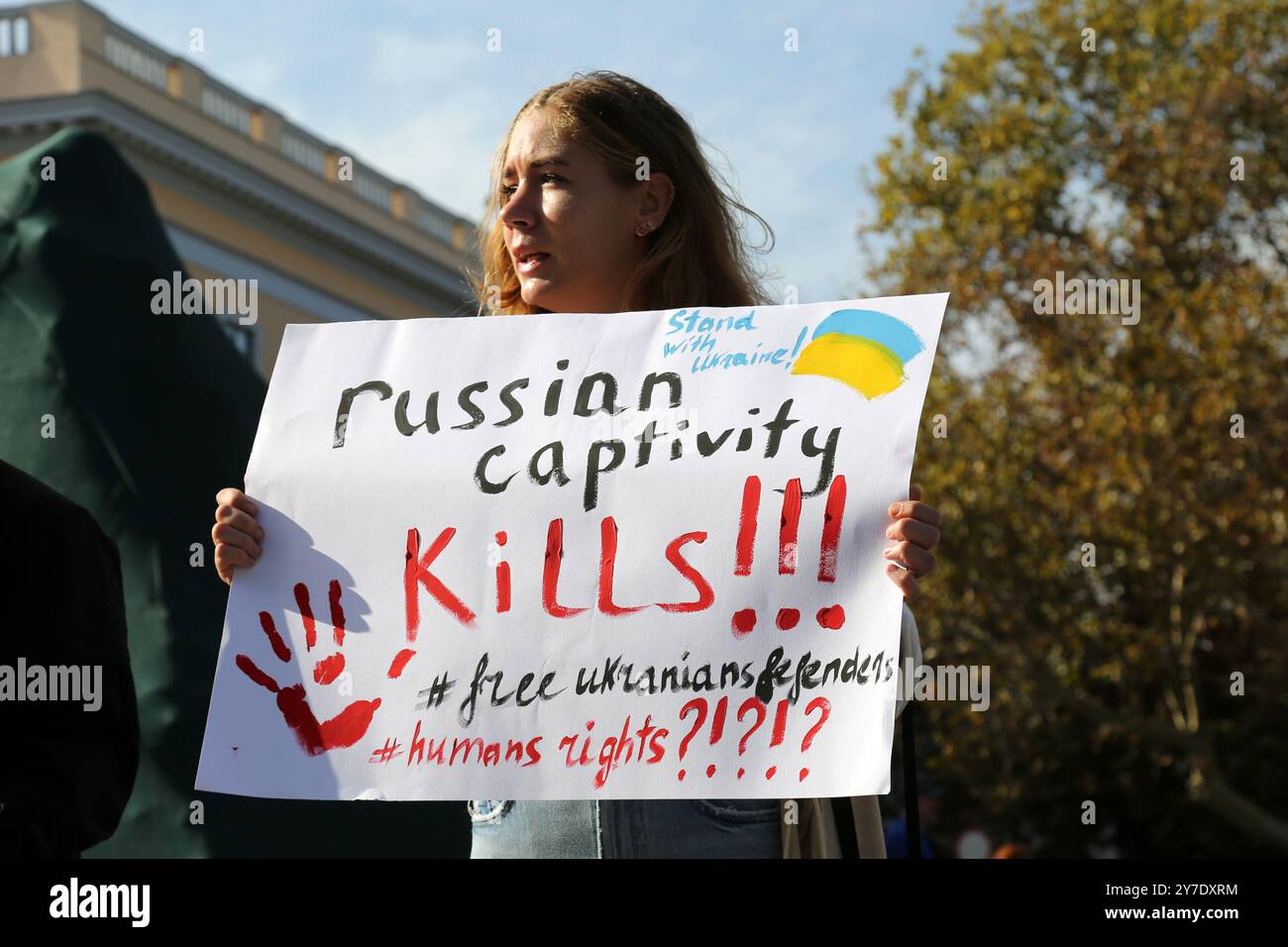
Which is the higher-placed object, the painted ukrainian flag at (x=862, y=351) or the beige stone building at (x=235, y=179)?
the beige stone building at (x=235, y=179)

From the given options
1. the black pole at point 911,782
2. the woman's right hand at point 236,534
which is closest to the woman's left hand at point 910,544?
the black pole at point 911,782

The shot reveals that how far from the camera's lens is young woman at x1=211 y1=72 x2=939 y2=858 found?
2.33 metres

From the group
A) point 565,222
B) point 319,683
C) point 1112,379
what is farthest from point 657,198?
point 1112,379

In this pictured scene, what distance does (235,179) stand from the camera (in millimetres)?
24844

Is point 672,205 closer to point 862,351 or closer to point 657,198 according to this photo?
point 657,198

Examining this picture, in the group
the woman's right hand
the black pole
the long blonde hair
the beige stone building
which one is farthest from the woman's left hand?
the beige stone building

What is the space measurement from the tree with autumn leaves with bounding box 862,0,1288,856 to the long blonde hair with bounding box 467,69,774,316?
12.8 metres

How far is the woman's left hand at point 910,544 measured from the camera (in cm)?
229

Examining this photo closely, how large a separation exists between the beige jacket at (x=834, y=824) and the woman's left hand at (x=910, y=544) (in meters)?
0.05

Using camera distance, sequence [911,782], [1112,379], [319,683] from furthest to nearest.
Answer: [1112,379] → [319,683] → [911,782]

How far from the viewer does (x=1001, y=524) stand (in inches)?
647

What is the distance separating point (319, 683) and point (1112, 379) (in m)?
14.7

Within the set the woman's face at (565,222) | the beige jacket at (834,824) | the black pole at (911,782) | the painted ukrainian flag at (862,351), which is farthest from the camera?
the woman's face at (565,222)

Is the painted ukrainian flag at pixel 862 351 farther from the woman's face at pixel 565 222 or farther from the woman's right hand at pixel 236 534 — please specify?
the woman's right hand at pixel 236 534
